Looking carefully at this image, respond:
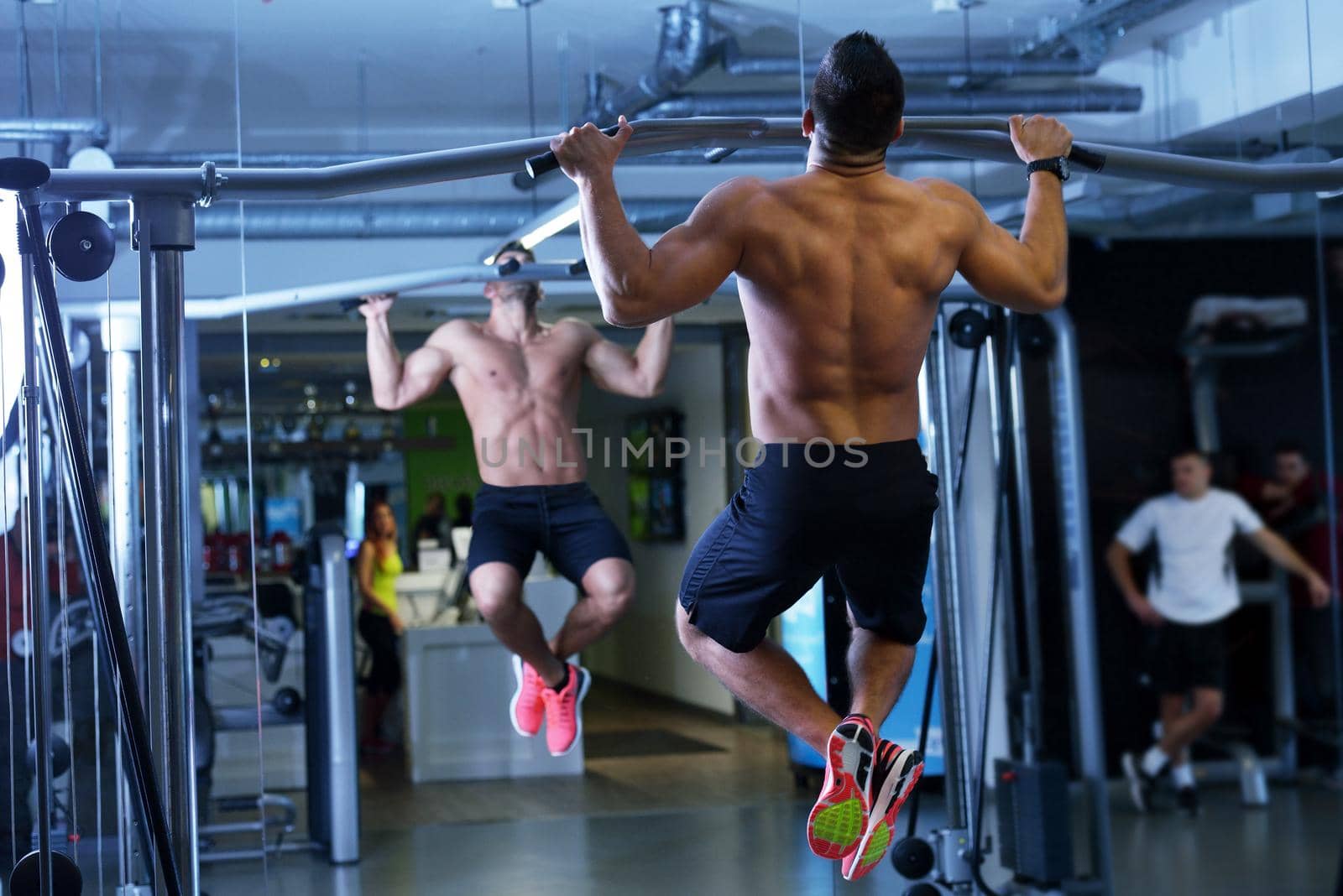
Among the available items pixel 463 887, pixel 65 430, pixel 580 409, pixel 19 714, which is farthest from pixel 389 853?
pixel 65 430

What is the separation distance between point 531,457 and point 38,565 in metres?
1.47

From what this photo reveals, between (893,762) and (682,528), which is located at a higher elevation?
(682,528)

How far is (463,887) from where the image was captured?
4.41 meters

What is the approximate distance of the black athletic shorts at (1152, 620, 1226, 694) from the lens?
656 centimetres

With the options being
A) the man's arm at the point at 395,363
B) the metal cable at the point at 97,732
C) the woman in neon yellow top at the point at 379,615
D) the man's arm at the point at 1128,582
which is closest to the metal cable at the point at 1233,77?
the man's arm at the point at 395,363

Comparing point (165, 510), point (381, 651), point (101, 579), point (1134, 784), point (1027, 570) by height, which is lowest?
point (1134, 784)

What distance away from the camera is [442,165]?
2455mm

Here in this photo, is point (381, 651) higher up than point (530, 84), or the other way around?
point (530, 84)

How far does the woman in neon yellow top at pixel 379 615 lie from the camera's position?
4.91m

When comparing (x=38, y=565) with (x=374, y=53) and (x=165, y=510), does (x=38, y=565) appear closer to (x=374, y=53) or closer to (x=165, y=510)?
(x=165, y=510)

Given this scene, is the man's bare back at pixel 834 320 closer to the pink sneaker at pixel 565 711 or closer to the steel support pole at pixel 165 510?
the steel support pole at pixel 165 510

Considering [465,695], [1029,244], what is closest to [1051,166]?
[1029,244]

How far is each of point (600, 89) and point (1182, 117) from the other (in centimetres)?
189

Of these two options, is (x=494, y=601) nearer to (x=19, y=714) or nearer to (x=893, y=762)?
(x=19, y=714)
